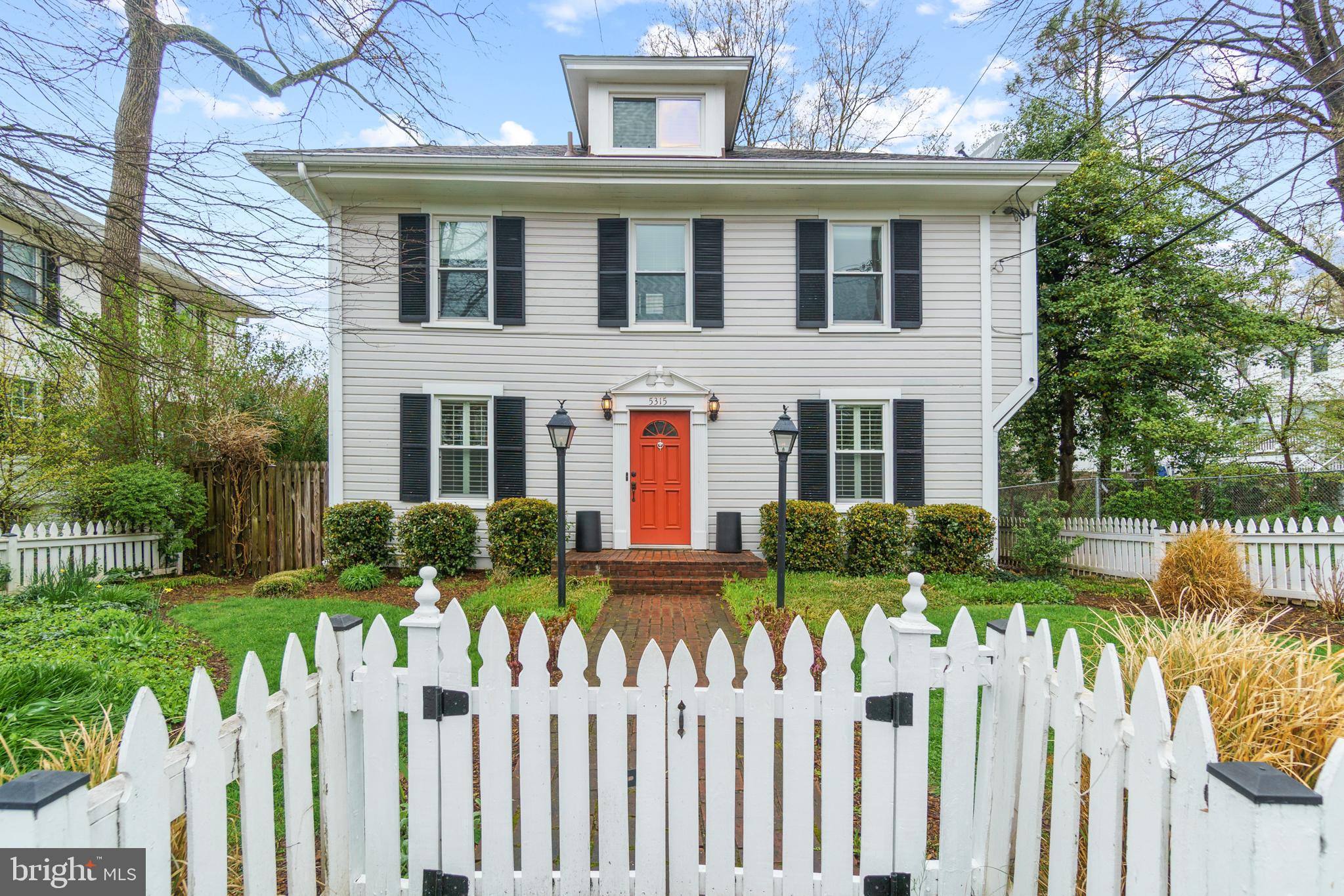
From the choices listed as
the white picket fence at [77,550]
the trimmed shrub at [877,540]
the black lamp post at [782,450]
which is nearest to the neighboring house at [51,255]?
the black lamp post at [782,450]

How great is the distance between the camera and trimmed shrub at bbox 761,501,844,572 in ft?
26.7

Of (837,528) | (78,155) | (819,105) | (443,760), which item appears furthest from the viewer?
(819,105)

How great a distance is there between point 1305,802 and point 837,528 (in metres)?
7.36

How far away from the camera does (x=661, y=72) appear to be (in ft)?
29.8

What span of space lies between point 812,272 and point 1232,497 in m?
7.59

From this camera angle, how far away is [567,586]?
270 inches

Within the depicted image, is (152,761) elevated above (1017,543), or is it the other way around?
(152,761)

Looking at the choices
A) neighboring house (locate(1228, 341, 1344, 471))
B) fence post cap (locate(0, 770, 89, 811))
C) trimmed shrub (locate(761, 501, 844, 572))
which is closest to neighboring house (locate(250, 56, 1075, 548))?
trimmed shrub (locate(761, 501, 844, 572))

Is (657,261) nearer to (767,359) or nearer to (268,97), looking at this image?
(767,359)

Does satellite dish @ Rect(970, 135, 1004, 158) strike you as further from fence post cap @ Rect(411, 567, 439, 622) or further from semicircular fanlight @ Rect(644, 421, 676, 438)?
fence post cap @ Rect(411, 567, 439, 622)

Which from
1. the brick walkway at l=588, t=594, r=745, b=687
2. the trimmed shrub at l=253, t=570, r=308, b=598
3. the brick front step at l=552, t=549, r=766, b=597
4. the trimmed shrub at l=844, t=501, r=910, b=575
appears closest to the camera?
the brick walkway at l=588, t=594, r=745, b=687

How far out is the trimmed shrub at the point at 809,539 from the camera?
320 inches

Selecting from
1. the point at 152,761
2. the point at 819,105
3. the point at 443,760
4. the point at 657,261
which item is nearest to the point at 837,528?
the point at 657,261

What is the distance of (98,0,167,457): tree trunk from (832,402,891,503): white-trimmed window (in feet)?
25.5
